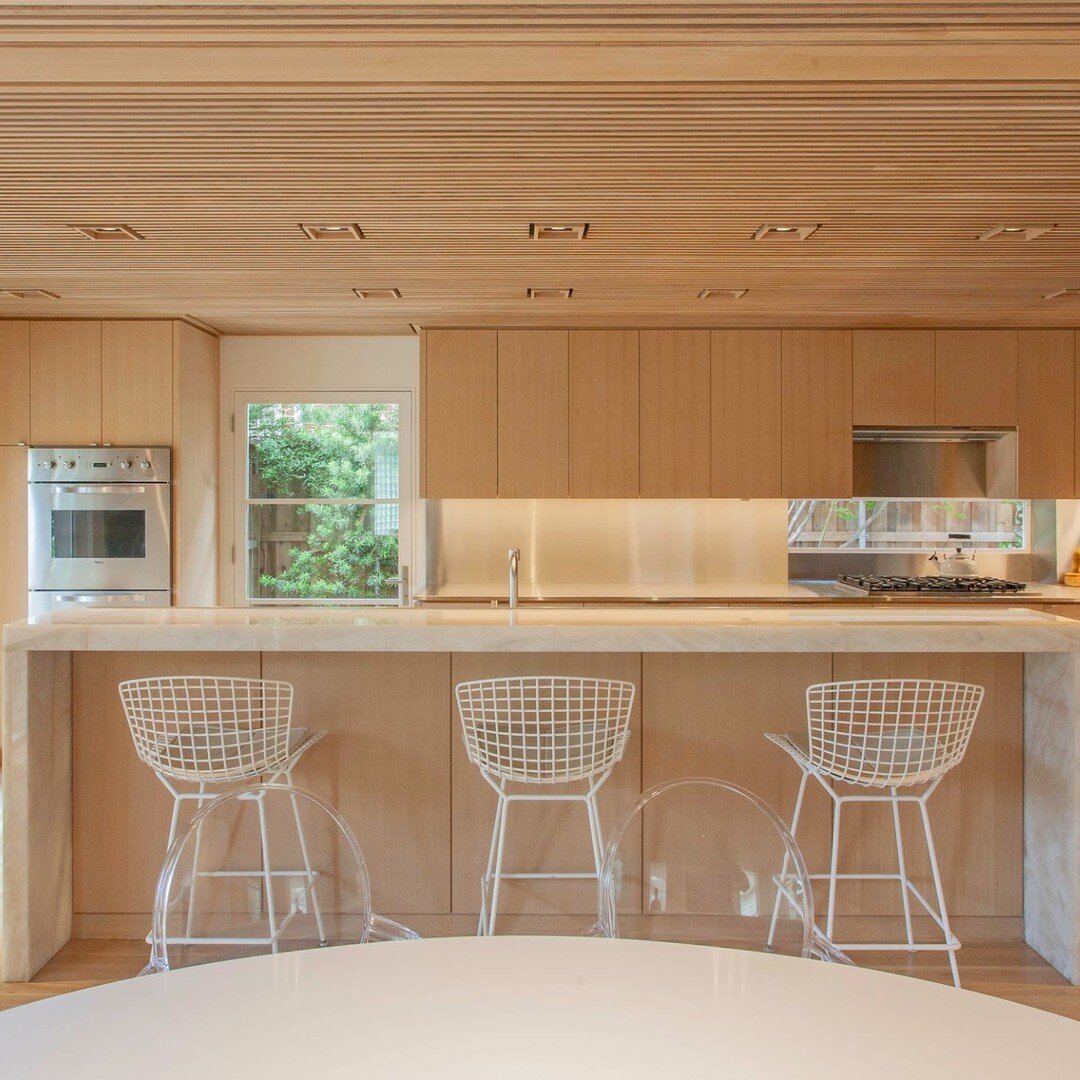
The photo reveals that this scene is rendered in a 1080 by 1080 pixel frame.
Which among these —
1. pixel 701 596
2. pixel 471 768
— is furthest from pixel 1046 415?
pixel 471 768

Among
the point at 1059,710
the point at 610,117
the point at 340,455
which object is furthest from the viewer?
the point at 340,455

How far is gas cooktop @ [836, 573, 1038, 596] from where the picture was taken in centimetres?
516

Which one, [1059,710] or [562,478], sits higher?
[562,478]

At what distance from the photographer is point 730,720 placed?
3.16 metres

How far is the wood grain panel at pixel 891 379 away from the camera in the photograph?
5379 mm

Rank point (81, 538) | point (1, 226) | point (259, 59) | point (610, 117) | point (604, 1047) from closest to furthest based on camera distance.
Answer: point (604, 1047)
point (259, 59)
point (610, 117)
point (1, 226)
point (81, 538)

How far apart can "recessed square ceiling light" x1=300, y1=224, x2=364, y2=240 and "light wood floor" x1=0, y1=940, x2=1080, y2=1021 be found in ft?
8.00

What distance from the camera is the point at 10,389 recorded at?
17.0 feet

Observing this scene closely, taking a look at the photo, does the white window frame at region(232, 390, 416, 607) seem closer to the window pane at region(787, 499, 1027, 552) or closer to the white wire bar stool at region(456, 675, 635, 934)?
the window pane at region(787, 499, 1027, 552)

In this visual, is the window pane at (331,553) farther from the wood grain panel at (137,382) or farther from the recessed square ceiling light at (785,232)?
the recessed square ceiling light at (785,232)

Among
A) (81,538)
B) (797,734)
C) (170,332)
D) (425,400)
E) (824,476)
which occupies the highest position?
(170,332)

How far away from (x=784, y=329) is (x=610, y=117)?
125 inches

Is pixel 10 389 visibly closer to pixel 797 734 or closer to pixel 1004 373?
pixel 797 734

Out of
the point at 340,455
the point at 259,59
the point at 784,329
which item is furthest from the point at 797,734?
the point at 340,455
